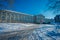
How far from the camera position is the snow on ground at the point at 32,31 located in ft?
6.31

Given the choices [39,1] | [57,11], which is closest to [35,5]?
[39,1]

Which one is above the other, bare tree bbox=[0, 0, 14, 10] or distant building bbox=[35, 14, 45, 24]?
bare tree bbox=[0, 0, 14, 10]

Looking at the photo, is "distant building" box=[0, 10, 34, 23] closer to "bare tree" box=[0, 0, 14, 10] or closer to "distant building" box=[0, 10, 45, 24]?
"distant building" box=[0, 10, 45, 24]

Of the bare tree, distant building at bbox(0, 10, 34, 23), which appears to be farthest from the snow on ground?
the bare tree

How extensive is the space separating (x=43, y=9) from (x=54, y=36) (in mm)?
660

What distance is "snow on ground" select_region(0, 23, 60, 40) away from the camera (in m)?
1.92

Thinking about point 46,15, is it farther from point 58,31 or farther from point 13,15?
point 13,15

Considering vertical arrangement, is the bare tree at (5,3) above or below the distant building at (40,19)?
above

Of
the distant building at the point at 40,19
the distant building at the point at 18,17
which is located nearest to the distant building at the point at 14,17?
the distant building at the point at 18,17

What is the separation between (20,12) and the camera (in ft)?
6.86

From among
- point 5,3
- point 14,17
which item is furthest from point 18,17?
point 5,3

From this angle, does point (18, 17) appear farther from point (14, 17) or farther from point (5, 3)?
point (5, 3)

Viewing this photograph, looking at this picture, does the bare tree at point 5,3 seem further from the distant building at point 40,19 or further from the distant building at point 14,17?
the distant building at point 40,19

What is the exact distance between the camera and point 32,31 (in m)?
2.14
